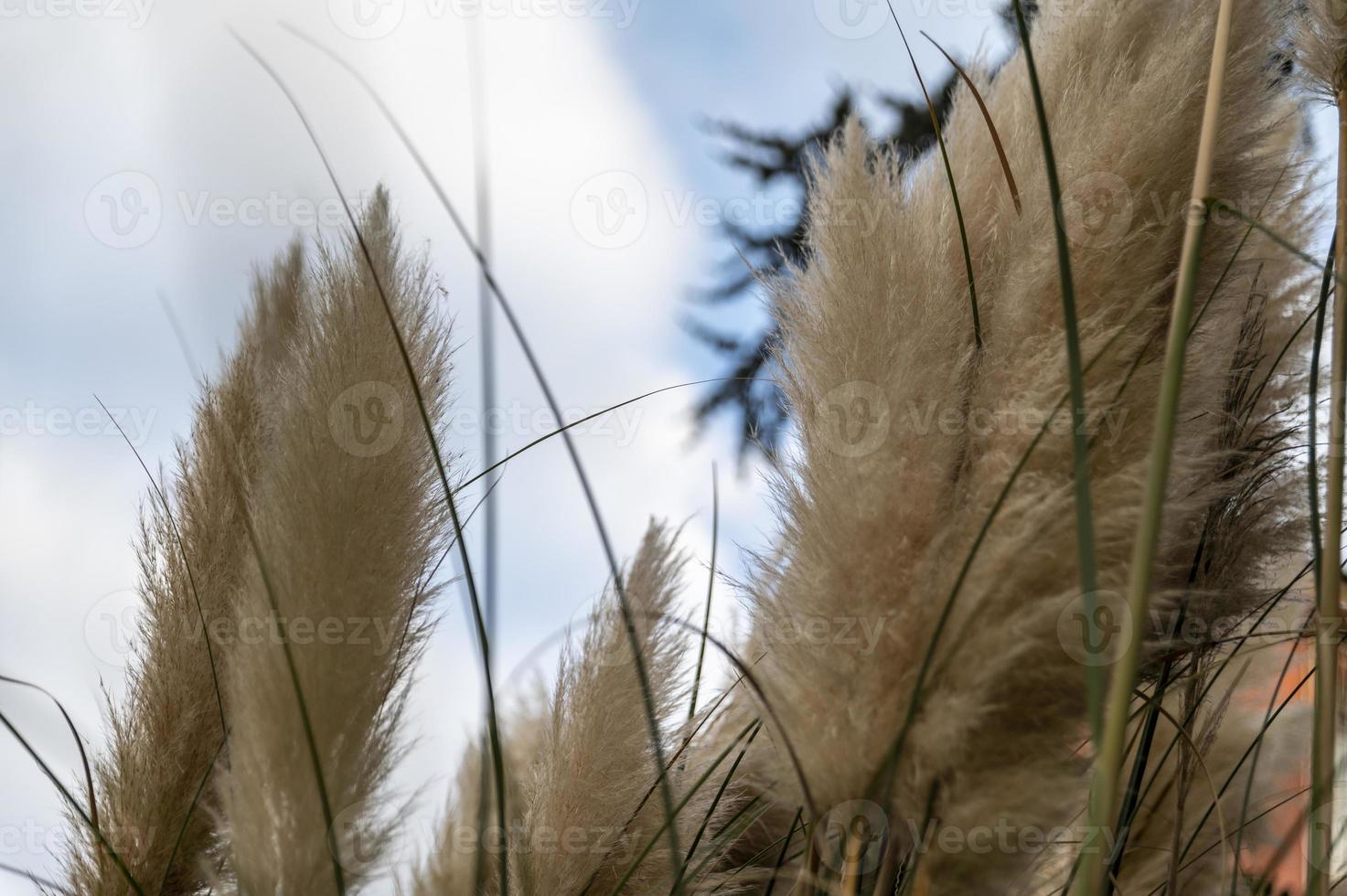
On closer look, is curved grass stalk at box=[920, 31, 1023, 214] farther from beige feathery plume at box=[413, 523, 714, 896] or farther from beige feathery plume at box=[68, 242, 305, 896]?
beige feathery plume at box=[68, 242, 305, 896]

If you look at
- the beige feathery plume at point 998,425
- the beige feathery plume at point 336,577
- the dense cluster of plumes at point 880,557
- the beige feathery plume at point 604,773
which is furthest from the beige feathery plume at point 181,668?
the beige feathery plume at point 998,425

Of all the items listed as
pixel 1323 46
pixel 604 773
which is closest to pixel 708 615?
pixel 604 773

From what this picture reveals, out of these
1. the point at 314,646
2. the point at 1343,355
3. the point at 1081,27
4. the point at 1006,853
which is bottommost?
the point at 1006,853

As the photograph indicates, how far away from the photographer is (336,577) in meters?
0.71

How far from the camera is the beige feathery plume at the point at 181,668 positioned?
990mm

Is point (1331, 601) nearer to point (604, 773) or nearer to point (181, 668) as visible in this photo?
point (604, 773)

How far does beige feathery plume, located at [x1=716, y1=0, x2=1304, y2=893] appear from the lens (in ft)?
1.98

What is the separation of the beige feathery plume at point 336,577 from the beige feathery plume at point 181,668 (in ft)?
0.57

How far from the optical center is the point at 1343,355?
811 millimetres

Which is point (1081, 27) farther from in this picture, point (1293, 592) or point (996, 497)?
point (1293, 592)

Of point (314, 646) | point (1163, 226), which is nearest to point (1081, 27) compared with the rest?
point (1163, 226)

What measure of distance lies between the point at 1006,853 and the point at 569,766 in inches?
16.8

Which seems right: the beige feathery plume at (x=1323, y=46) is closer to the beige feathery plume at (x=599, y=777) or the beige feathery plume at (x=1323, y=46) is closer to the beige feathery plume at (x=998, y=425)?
the beige feathery plume at (x=998, y=425)

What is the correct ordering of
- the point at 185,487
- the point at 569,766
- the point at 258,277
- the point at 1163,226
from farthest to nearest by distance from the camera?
the point at 258,277 → the point at 185,487 → the point at 569,766 → the point at 1163,226
